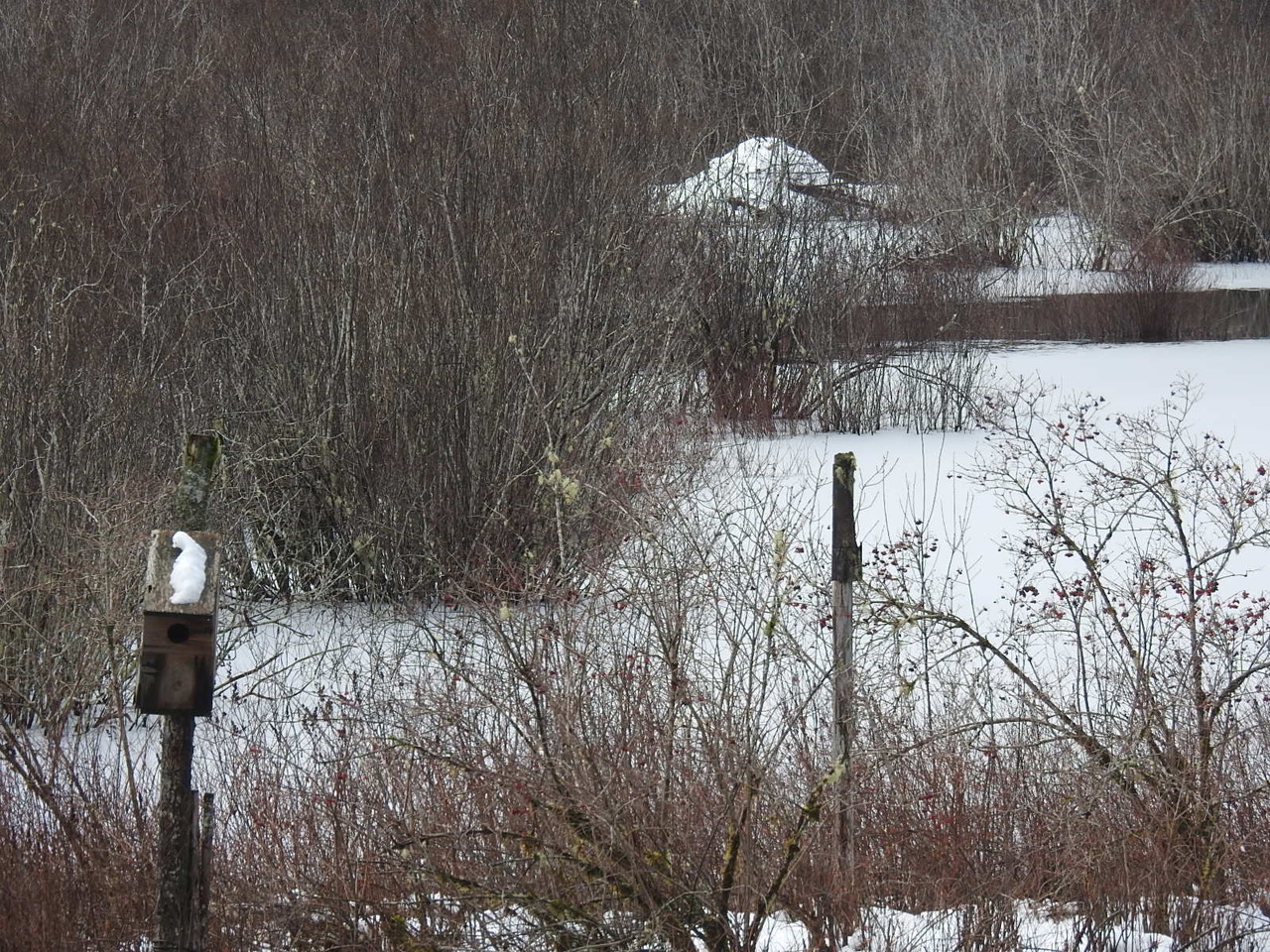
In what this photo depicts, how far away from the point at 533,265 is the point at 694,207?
3.24 metres

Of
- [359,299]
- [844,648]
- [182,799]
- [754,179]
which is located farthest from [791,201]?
[182,799]

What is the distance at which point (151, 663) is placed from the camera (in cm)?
244

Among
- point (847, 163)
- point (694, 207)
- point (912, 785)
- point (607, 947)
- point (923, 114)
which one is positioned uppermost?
point (923, 114)

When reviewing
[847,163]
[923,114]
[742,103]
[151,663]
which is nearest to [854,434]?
[742,103]

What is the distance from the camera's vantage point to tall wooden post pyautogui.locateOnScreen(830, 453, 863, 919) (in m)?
3.74

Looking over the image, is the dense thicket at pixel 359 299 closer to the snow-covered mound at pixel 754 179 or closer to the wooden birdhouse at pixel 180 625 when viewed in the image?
the snow-covered mound at pixel 754 179

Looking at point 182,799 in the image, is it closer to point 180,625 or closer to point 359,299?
point 180,625

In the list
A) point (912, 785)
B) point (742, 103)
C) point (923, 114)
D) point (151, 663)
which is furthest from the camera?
point (923, 114)

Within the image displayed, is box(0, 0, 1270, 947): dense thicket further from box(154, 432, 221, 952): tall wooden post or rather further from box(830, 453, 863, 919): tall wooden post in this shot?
box(154, 432, 221, 952): tall wooden post

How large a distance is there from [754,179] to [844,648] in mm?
8614

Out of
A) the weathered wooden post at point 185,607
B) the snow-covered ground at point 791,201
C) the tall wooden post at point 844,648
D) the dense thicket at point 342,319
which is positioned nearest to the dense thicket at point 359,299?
the dense thicket at point 342,319

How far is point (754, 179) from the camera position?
1202 centimetres

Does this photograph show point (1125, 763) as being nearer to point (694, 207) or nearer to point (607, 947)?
point (607, 947)

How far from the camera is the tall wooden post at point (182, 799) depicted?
243cm
